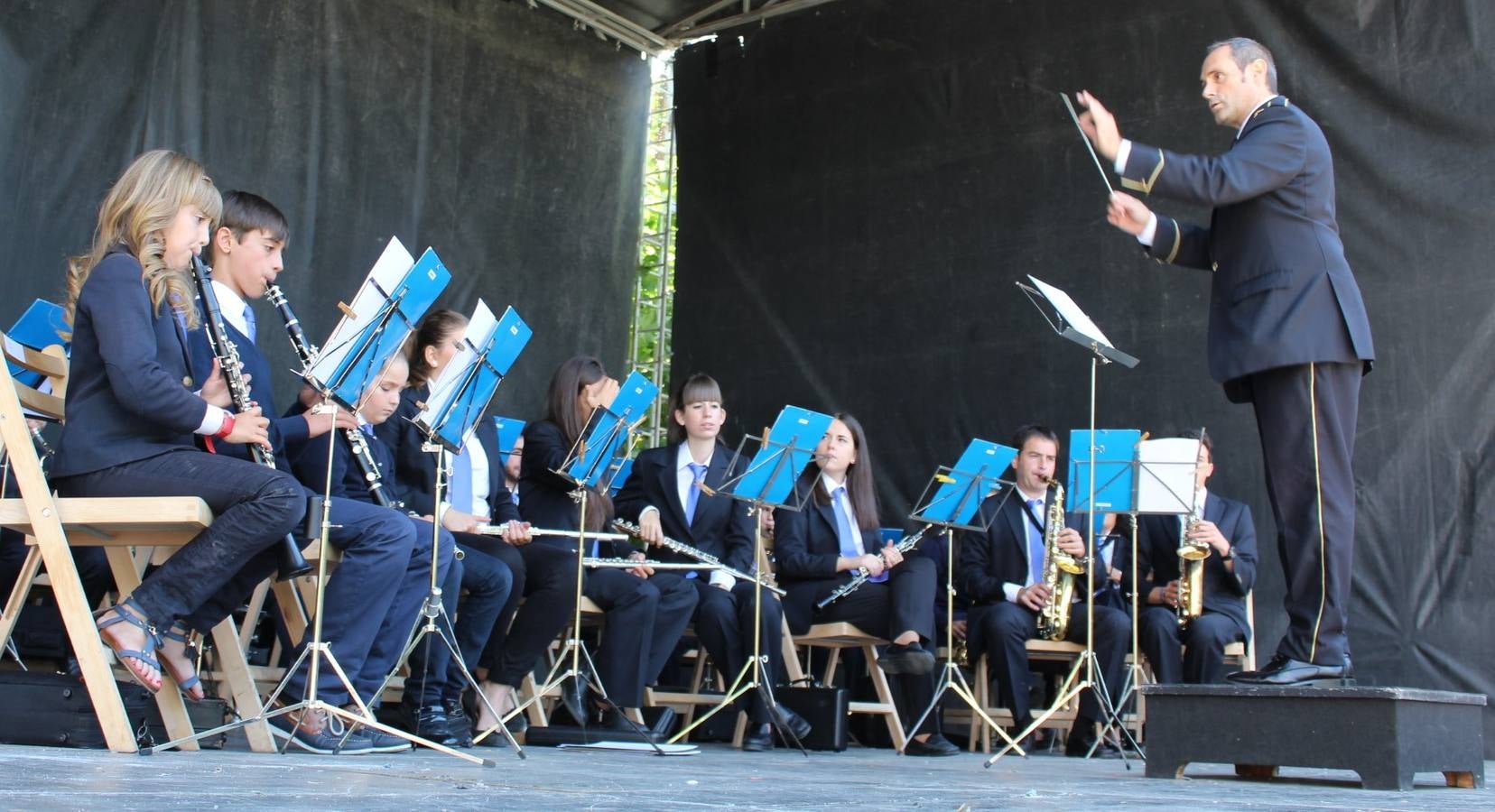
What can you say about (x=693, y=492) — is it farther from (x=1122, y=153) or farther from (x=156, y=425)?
(x=1122, y=153)

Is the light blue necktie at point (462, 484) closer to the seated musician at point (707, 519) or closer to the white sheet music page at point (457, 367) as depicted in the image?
the seated musician at point (707, 519)

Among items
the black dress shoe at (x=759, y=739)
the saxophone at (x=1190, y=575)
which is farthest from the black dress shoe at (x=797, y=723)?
the saxophone at (x=1190, y=575)

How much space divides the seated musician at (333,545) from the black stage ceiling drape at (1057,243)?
10.3 ft

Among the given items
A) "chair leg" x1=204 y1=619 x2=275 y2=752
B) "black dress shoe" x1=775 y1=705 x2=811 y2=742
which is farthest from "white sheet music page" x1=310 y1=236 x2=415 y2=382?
"black dress shoe" x1=775 y1=705 x2=811 y2=742

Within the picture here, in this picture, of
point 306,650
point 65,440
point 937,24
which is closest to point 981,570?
point 937,24

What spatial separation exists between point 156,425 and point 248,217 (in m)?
0.85

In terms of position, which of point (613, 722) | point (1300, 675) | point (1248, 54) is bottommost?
point (613, 722)

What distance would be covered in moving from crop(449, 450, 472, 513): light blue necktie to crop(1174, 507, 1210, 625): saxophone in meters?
2.62

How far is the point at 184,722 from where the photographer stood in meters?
3.29

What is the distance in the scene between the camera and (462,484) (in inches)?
189

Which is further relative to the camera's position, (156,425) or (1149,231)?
(1149,231)

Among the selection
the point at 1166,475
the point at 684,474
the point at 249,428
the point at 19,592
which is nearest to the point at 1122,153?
the point at 1166,475

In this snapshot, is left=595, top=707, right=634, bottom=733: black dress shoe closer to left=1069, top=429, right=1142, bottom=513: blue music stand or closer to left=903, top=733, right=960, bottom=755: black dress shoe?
left=903, top=733, right=960, bottom=755: black dress shoe

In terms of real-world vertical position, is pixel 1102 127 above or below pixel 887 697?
above
